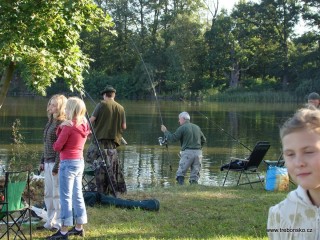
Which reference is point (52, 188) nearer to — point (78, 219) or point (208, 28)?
point (78, 219)

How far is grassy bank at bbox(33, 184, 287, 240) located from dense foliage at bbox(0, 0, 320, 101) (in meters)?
39.3

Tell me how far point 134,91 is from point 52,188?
4486 centimetres

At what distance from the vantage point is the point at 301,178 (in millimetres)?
1516

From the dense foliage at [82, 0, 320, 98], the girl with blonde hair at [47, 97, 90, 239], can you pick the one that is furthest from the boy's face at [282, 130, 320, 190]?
the dense foliage at [82, 0, 320, 98]

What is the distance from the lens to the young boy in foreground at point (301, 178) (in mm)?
1515

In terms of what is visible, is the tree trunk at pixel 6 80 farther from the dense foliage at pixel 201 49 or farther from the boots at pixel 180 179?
the dense foliage at pixel 201 49

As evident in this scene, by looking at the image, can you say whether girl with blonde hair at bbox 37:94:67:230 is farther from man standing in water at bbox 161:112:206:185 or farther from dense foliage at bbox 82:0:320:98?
dense foliage at bbox 82:0:320:98

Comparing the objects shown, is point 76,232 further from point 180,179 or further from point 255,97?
point 255,97

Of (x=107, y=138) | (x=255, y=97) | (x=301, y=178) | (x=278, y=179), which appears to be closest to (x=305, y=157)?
(x=301, y=178)

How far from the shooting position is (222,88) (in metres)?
52.4

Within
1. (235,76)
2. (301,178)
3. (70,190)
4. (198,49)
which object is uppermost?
(198,49)

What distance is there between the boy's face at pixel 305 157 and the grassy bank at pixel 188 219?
349 cm

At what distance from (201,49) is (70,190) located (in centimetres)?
4607

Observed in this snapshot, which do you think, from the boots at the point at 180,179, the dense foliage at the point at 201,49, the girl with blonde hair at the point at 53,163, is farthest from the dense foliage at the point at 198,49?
the girl with blonde hair at the point at 53,163
